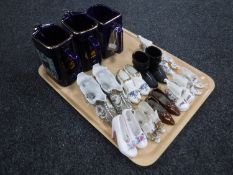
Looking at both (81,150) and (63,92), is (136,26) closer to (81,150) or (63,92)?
(63,92)

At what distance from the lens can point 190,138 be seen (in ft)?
2.80

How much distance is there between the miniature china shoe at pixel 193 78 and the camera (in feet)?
2.94

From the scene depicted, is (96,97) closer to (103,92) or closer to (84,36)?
(103,92)

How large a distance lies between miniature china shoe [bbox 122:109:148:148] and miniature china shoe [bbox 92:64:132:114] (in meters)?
0.05

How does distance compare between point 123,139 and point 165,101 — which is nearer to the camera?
point 123,139

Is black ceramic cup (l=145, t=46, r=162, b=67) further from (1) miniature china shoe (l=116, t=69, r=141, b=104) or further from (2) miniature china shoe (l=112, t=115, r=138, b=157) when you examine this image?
(2) miniature china shoe (l=112, t=115, r=138, b=157)

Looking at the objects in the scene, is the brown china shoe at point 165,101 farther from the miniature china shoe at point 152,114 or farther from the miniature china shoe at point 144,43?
the miniature china shoe at point 144,43

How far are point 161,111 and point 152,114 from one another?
0.13 ft

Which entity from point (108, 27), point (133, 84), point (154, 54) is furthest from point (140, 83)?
point (108, 27)

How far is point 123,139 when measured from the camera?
2.43ft

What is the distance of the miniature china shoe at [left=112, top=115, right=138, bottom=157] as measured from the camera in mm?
735

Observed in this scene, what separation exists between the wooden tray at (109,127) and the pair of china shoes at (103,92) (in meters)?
0.03

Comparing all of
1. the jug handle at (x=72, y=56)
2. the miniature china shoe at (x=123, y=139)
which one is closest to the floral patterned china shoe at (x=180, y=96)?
the miniature china shoe at (x=123, y=139)

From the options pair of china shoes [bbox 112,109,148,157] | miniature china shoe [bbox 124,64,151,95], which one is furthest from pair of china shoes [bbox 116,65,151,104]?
pair of china shoes [bbox 112,109,148,157]
